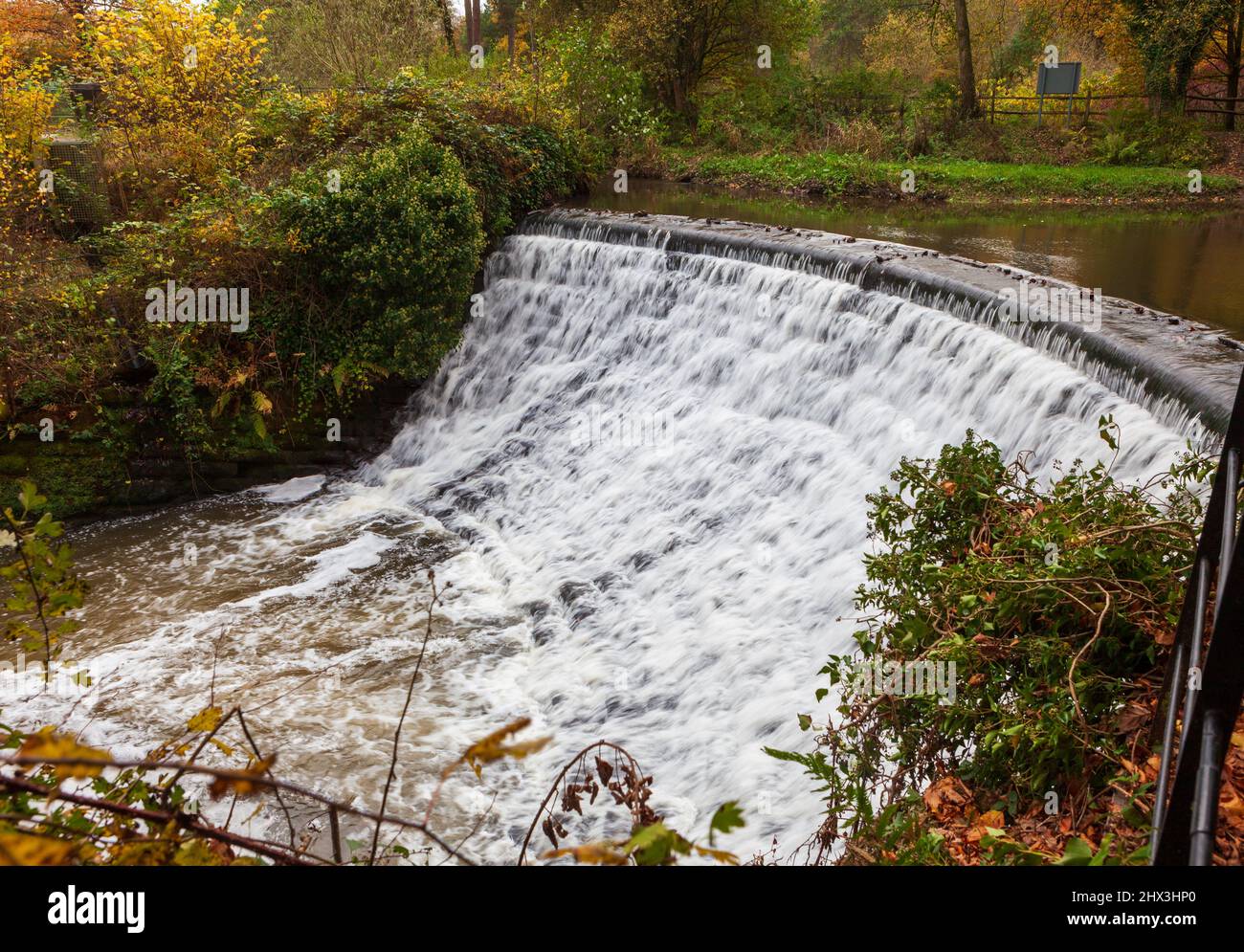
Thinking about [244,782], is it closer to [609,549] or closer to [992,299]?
[609,549]

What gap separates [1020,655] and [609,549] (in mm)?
5450

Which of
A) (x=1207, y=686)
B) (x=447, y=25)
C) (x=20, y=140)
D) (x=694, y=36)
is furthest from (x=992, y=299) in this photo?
(x=447, y=25)

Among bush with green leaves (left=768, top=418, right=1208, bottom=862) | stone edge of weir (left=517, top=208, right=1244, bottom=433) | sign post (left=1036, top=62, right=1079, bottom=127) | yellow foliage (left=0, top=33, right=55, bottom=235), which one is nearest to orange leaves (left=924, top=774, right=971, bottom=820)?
bush with green leaves (left=768, top=418, right=1208, bottom=862)

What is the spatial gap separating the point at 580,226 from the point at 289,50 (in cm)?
1488

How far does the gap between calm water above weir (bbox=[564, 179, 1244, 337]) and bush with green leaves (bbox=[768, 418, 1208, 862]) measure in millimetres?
6348

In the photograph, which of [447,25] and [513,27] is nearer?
[447,25]

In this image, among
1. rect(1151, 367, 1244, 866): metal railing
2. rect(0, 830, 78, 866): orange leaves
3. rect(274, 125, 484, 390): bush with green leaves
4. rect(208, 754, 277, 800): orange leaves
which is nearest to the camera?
rect(0, 830, 78, 866): orange leaves

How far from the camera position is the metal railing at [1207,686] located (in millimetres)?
1802

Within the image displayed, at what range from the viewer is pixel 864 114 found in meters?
28.4

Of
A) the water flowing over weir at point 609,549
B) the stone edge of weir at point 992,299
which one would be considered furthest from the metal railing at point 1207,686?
the stone edge of weir at point 992,299

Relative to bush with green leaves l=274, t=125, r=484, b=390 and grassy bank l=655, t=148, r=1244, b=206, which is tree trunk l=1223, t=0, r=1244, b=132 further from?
bush with green leaves l=274, t=125, r=484, b=390

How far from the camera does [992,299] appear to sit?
8.75 metres

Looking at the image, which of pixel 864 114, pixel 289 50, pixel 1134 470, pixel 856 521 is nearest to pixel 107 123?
pixel 289 50

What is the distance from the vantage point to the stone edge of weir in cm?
673
